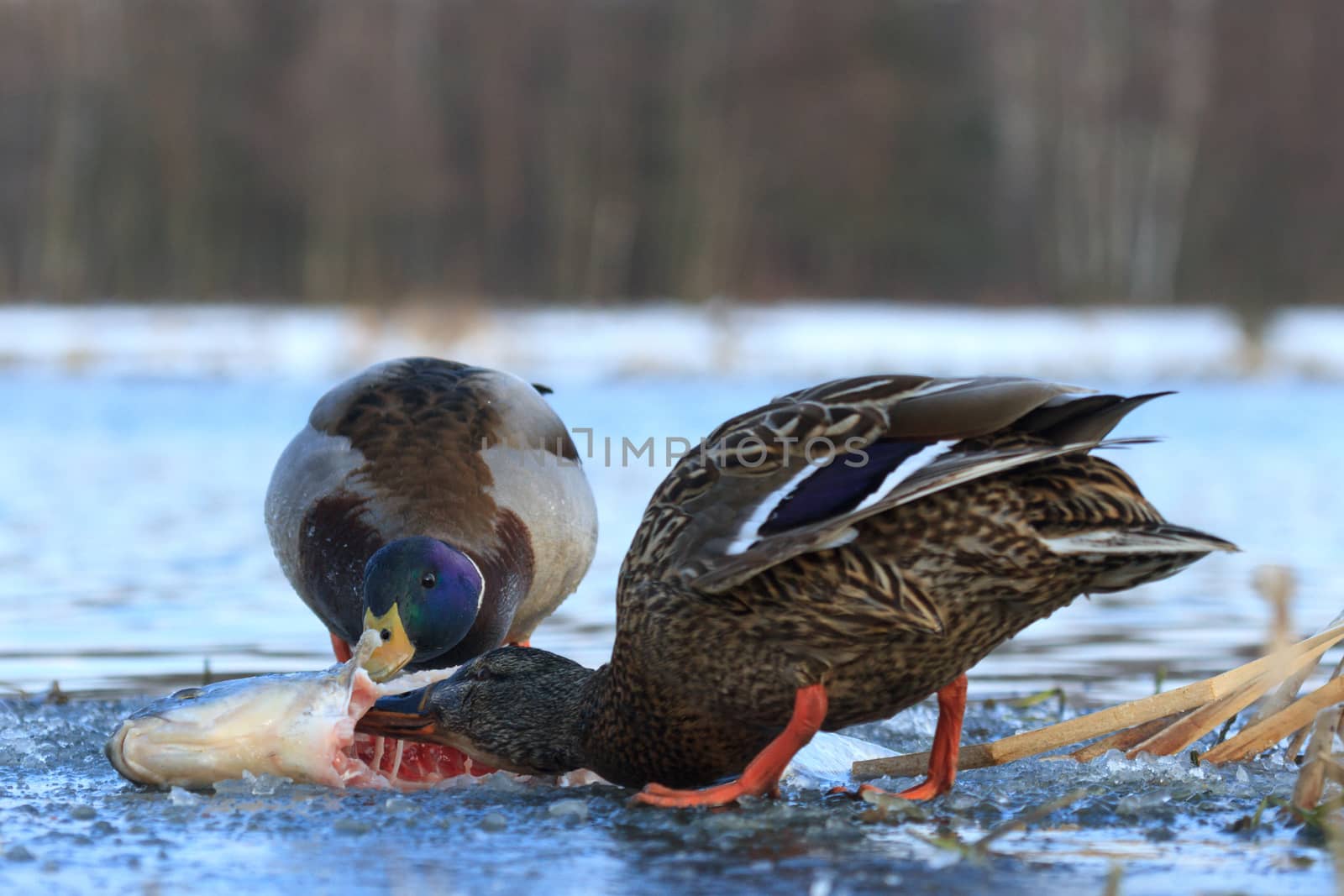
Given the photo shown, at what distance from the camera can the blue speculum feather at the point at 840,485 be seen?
2727mm

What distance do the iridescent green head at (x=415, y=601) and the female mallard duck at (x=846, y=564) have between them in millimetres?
384

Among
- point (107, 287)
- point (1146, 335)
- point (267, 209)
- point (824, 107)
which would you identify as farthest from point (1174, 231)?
point (107, 287)

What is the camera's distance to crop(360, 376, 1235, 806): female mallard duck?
2.71m

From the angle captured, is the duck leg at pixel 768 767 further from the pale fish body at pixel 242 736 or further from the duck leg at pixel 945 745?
the pale fish body at pixel 242 736

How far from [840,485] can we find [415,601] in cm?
104

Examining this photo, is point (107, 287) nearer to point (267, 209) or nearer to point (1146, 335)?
point (267, 209)

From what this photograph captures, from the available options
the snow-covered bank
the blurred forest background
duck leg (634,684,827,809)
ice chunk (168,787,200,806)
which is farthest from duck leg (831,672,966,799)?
the blurred forest background

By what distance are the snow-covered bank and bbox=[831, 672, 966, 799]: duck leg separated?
12.6 metres

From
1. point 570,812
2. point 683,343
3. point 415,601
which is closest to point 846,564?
point 570,812

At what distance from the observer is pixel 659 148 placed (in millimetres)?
27266

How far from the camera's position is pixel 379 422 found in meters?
4.20

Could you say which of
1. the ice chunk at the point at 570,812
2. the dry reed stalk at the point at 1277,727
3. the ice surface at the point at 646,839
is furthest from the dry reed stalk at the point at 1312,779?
the ice chunk at the point at 570,812

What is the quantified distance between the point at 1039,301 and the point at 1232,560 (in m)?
18.3

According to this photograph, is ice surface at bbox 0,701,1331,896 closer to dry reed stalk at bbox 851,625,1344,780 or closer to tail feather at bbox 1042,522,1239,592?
dry reed stalk at bbox 851,625,1344,780
